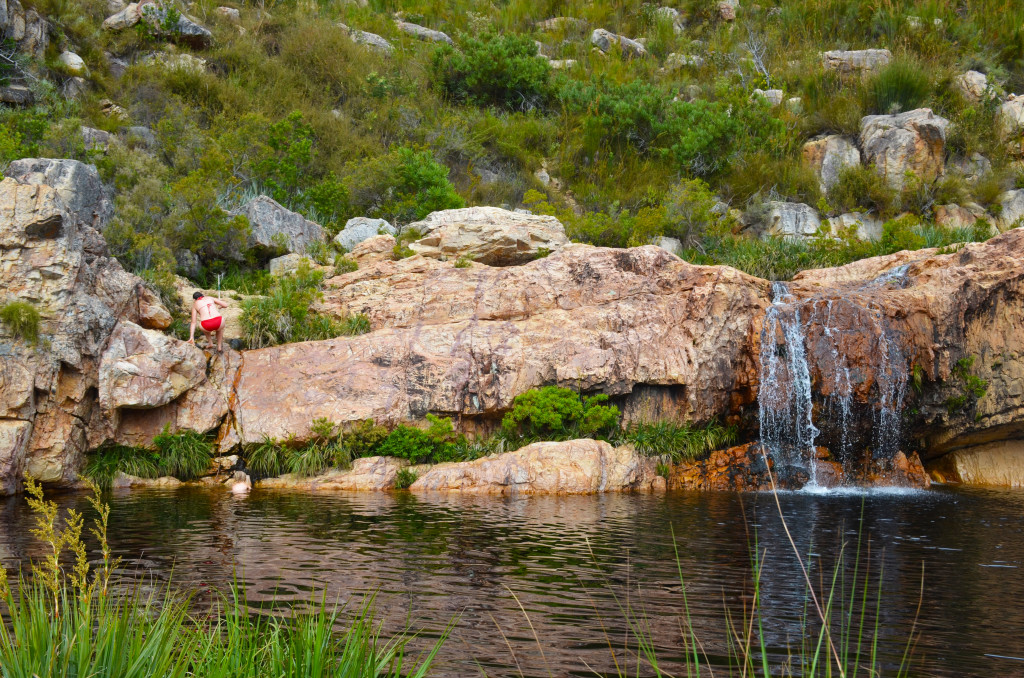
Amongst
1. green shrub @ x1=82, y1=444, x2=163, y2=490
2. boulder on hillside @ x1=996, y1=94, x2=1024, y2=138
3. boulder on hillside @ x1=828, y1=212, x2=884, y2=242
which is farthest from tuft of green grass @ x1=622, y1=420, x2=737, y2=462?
boulder on hillside @ x1=996, y1=94, x2=1024, y2=138

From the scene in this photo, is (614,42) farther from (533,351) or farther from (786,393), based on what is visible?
(786,393)

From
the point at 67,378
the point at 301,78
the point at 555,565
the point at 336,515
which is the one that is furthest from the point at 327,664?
the point at 301,78

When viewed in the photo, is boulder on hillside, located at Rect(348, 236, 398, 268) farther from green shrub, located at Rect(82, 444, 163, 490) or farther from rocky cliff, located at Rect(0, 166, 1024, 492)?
green shrub, located at Rect(82, 444, 163, 490)

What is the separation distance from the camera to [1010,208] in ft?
90.5

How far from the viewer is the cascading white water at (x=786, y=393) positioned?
17.1m

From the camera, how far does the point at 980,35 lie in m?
35.3

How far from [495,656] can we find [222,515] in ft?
24.9

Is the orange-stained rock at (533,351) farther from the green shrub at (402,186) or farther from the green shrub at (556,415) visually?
the green shrub at (402,186)

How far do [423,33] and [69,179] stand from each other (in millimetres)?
26133

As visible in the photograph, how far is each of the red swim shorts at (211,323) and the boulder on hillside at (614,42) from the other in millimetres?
29848

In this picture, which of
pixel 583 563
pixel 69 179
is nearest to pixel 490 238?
pixel 69 179

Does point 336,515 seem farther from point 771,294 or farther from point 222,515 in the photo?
point 771,294

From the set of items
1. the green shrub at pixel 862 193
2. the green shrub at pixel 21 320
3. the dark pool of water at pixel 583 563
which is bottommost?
the dark pool of water at pixel 583 563

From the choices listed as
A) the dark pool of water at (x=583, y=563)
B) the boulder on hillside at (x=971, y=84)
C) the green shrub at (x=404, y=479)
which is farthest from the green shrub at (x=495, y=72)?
the dark pool of water at (x=583, y=563)
